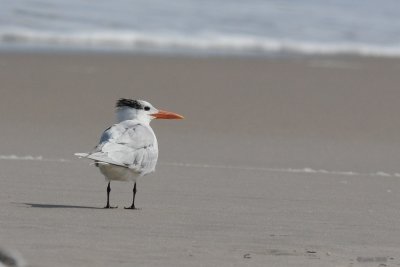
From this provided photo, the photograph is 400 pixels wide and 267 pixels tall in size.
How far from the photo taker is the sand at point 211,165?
19.9 feet

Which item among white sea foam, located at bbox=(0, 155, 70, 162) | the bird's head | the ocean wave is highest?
the ocean wave

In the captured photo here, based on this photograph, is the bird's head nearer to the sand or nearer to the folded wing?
the folded wing

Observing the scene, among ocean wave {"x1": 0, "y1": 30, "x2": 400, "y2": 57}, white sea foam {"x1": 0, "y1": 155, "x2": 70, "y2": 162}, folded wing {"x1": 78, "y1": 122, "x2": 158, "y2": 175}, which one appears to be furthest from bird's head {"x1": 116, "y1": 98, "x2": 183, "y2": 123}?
ocean wave {"x1": 0, "y1": 30, "x2": 400, "y2": 57}

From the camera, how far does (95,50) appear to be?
1916 cm

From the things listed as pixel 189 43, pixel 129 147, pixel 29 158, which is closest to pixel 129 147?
pixel 129 147

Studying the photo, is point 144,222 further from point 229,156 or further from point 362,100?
point 362,100

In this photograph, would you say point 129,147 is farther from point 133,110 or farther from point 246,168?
point 246,168

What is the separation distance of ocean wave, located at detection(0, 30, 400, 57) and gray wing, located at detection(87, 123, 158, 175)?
11744 millimetres

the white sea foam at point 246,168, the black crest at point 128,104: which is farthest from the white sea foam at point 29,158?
the black crest at point 128,104

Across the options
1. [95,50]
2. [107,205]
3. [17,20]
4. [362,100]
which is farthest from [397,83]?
[107,205]

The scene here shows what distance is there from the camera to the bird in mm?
7363

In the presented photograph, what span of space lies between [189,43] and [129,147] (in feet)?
43.7

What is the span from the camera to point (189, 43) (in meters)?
20.8

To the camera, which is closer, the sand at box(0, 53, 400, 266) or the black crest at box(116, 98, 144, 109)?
the sand at box(0, 53, 400, 266)
